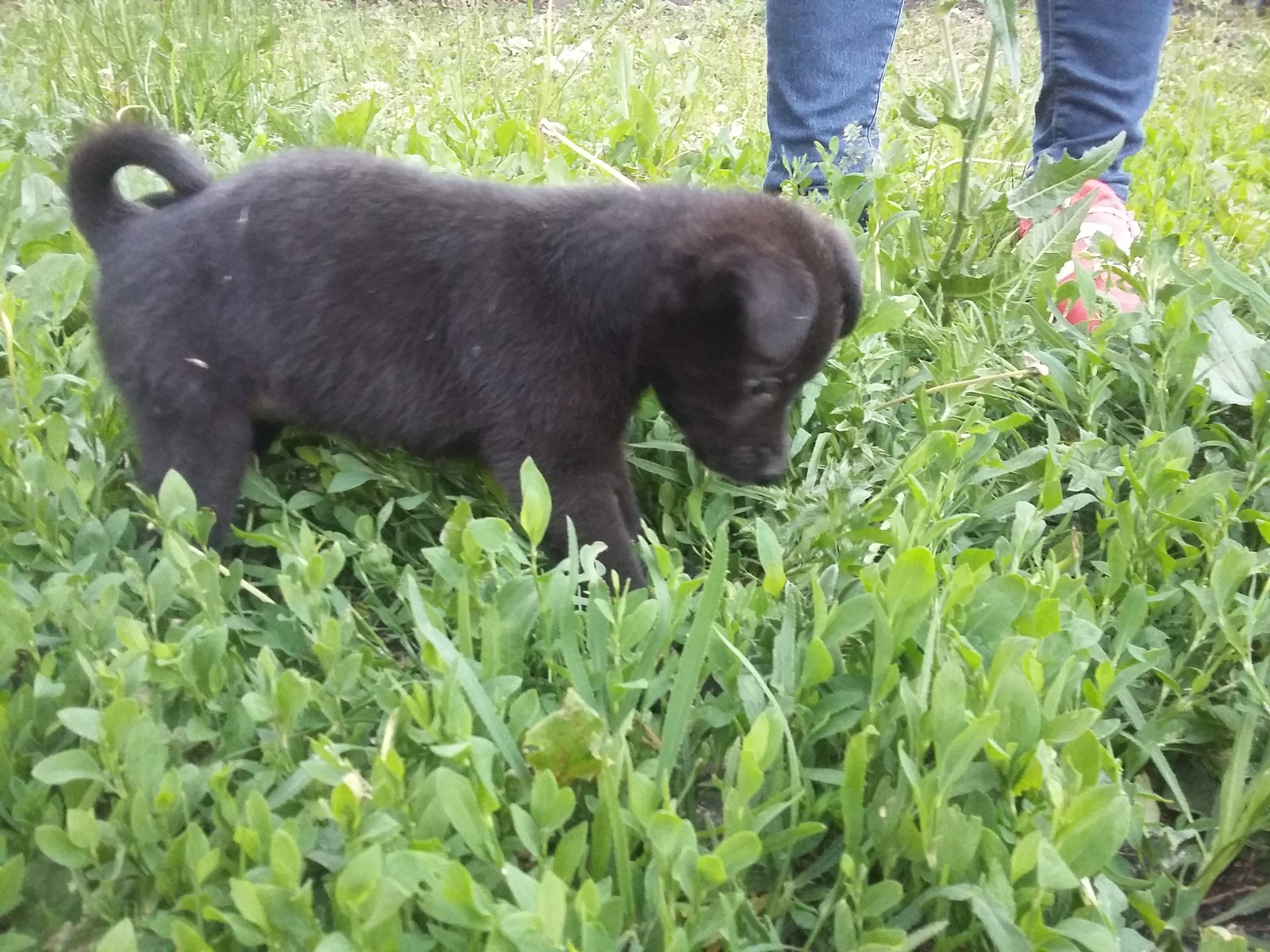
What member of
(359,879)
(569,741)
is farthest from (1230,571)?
(359,879)

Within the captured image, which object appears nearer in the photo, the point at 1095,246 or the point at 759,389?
the point at 759,389

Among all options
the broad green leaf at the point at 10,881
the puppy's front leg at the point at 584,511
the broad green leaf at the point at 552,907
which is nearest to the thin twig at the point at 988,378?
the puppy's front leg at the point at 584,511

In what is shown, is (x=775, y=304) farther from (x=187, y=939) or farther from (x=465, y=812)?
(x=187, y=939)

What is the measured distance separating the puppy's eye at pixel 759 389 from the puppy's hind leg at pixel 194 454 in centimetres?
98

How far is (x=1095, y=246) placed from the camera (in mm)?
2510

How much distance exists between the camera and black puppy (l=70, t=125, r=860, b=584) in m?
1.80

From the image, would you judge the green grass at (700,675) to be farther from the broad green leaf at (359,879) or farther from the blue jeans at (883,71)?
the blue jeans at (883,71)

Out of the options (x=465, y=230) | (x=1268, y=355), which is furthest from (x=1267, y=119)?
(x=465, y=230)

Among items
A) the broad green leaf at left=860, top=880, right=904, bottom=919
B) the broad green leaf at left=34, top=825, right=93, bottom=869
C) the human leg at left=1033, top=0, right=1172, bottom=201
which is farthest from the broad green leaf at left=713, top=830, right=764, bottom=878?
the human leg at left=1033, top=0, right=1172, bottom=201

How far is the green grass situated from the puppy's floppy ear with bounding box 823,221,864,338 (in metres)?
0.20

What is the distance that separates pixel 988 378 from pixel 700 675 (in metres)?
1.20

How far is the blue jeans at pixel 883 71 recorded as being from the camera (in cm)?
274

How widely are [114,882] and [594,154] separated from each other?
283 cm

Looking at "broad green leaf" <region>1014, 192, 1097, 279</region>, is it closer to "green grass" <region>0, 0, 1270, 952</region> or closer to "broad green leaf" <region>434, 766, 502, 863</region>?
"green grass" <region>0, 0, 1270, 952</region>
